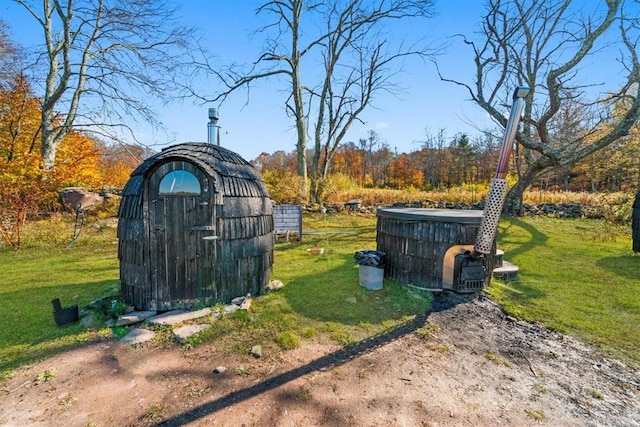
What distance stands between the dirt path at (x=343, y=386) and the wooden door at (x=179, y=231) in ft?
3.21

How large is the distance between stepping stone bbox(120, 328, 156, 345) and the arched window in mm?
1982

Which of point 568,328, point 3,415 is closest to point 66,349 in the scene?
point 3,415

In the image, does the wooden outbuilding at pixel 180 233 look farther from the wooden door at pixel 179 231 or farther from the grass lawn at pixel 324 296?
the grass lawn at pixel 324 296

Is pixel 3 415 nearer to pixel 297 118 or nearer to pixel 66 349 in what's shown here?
pixel 66 349

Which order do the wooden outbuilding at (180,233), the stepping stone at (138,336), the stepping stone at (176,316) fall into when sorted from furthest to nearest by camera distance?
1. the wooden outbuilding at (180,233)
2. the stepping stone at (176,316)
3. the stepping stone at (138,336)

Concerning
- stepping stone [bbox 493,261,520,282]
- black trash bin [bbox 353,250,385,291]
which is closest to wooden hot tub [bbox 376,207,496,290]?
black trash bin [bbox 353,250,385,291]

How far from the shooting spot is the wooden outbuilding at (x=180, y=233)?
14.8ft

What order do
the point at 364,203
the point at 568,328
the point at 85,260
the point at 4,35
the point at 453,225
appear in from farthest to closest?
the point at 364,203 → the point at 4,35 → the point at 85,260 → the point at 453,225 → the point at 568,328

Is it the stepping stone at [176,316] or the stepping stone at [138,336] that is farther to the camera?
the stepping stone at [176,316]

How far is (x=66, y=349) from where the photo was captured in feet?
12.3

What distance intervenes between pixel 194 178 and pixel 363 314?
11.3ft

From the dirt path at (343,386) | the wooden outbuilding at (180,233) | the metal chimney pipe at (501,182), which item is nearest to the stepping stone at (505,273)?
the dirt path at (343,386)

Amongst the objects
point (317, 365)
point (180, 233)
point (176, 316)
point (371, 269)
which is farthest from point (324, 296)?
point (180, 233)

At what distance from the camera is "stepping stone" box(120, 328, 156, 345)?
153 inches
